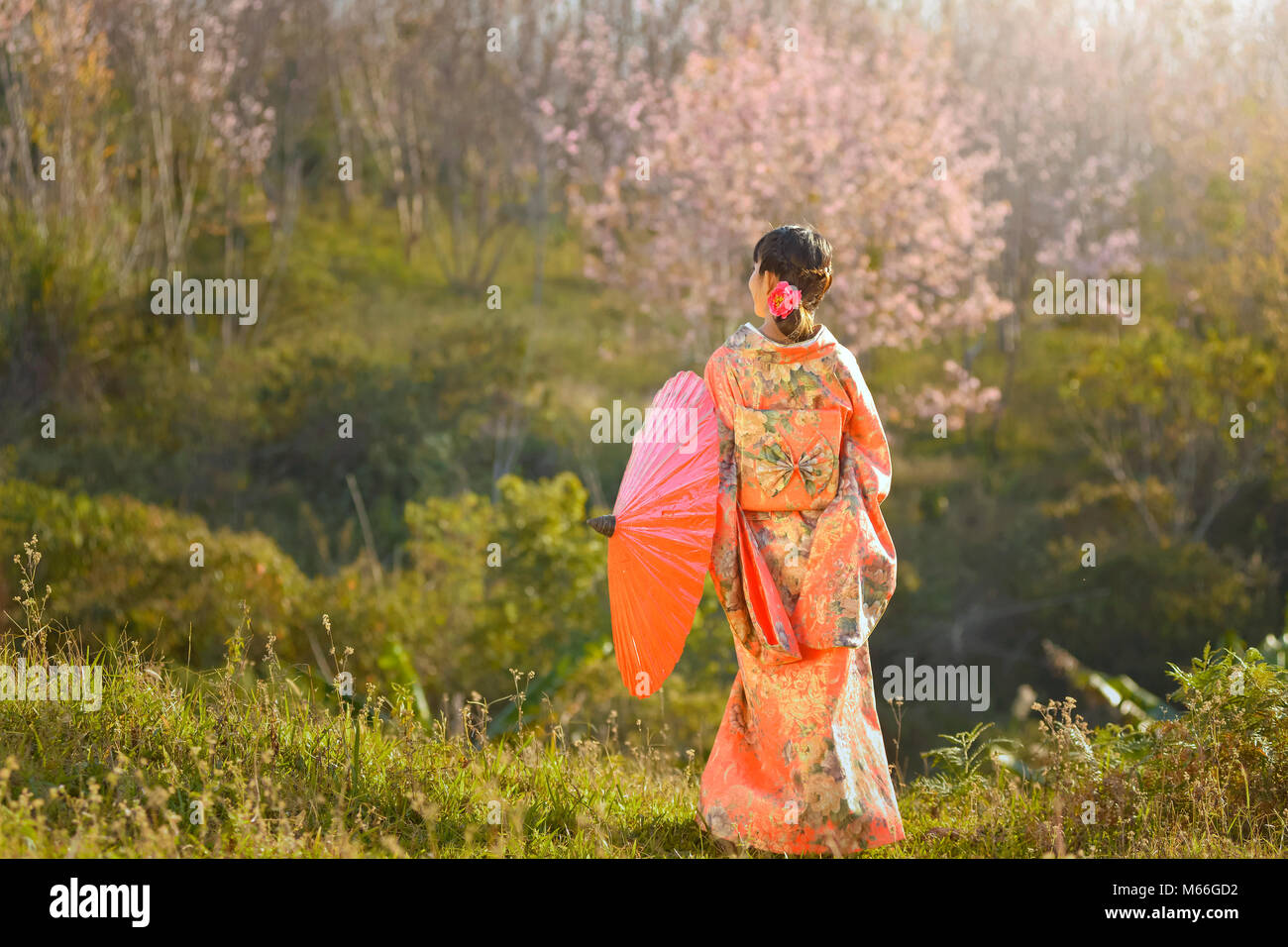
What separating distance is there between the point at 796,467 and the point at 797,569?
27 centimetres

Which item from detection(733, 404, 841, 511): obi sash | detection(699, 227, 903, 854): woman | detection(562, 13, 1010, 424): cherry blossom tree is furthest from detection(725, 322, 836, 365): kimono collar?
detection(562, 13, 1010, 424): cherry blossom tree

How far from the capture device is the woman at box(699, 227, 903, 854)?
2.88 meters

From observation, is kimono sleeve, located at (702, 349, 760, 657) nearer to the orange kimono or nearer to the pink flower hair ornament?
the orange kimono

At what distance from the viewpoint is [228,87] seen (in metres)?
12.5

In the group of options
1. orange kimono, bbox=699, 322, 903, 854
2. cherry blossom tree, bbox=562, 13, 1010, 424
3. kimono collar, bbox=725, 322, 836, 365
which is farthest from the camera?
cherry blossom tree, bbox=562, 13, 1010, 424

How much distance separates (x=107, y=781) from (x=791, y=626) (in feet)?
5.78

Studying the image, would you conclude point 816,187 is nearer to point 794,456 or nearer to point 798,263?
point 798,263

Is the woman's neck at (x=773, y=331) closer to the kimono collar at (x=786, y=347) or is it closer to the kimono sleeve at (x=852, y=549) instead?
the kimono collar at (x=786, y=347)

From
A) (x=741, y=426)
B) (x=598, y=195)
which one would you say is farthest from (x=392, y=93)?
(x=741, y=426)

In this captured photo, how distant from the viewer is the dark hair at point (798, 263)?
2.97 meters

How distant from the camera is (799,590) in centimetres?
299

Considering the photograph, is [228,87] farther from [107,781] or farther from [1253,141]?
[107,781]

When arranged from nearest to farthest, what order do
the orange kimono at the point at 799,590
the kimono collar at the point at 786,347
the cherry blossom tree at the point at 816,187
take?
the orange kimono at the point at 799,590 < the kimono collar at the point at 786,347 < the cherry blossom tree at the point at 816,187

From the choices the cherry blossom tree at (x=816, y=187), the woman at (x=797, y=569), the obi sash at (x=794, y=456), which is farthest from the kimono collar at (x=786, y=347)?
the cherry blossom tree at (x=816, y=187)
